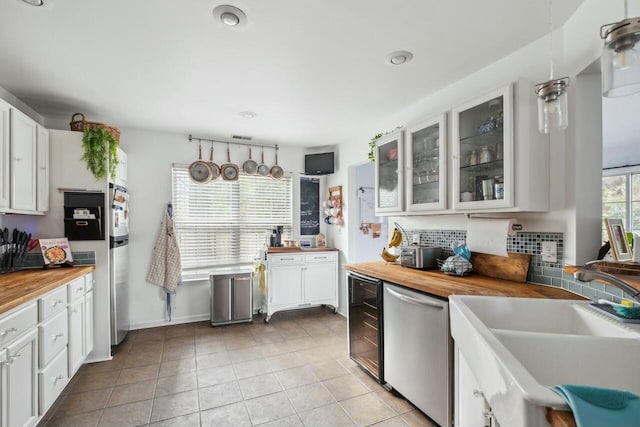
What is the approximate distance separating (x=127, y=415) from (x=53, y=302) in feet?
2.93

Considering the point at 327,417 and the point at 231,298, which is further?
the point at 231,298

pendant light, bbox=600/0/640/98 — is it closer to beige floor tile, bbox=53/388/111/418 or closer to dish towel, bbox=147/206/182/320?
beige floor tile, bbox=53/388/111/418

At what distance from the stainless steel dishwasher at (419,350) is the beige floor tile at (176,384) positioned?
5.04 feet

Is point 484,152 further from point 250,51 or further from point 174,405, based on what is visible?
point 174,405

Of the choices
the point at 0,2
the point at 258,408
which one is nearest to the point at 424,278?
the point at 258,408

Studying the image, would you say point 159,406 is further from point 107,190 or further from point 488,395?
point 488,395

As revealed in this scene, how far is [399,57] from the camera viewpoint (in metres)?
2.07

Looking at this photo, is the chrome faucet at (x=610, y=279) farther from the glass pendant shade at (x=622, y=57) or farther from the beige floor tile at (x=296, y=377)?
the beige floor tile at (x=296, y=377)

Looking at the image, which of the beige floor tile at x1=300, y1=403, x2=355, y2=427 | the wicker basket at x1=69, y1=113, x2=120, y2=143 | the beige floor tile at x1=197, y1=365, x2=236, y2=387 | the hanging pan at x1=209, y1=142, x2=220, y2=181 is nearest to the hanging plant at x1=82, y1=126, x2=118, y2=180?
the wicker basket at x1=69, y1=113, x2=120, y2=143

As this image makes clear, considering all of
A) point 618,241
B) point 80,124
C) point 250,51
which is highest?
point 250,51

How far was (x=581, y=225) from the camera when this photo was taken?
5.55 feet

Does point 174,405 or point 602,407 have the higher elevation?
point 602,407

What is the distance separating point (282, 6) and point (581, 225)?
2.03 metres

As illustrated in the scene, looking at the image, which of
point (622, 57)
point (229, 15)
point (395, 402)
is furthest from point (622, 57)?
point (395, 402)
